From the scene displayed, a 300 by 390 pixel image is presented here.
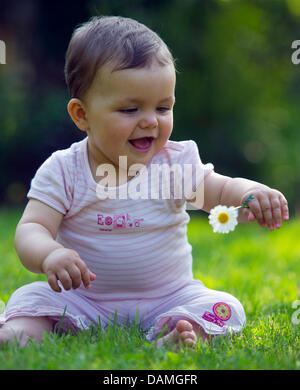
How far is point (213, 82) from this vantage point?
840 cm

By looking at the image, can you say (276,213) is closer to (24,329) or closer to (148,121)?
(148,121)

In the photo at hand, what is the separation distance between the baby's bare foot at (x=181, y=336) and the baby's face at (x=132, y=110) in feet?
2.18

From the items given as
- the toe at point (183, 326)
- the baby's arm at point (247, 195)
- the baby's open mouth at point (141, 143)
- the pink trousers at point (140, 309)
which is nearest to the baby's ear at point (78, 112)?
the baby's open mouth at point (141, 143)

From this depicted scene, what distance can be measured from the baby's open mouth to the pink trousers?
1.89ft

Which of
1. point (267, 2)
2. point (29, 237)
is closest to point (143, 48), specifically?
point (29, 237)

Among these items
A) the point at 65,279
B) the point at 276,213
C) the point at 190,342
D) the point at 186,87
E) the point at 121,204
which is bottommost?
the point at 190,342

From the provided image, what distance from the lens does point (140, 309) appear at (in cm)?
234

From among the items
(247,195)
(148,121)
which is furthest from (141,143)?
(247,195)

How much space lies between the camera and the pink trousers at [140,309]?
7.05 ft

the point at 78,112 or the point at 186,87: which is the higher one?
the point at 186,87

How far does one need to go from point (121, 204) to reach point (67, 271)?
0.51 meters

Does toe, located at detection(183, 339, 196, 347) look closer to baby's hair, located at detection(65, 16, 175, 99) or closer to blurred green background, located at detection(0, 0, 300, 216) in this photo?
baby's hair, located at detection(65, 16, 175, 99)

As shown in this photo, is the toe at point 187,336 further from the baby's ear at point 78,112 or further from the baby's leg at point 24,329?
the baby's ear at point 78,112

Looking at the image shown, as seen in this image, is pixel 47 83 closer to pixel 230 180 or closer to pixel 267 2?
pixel 267 2
